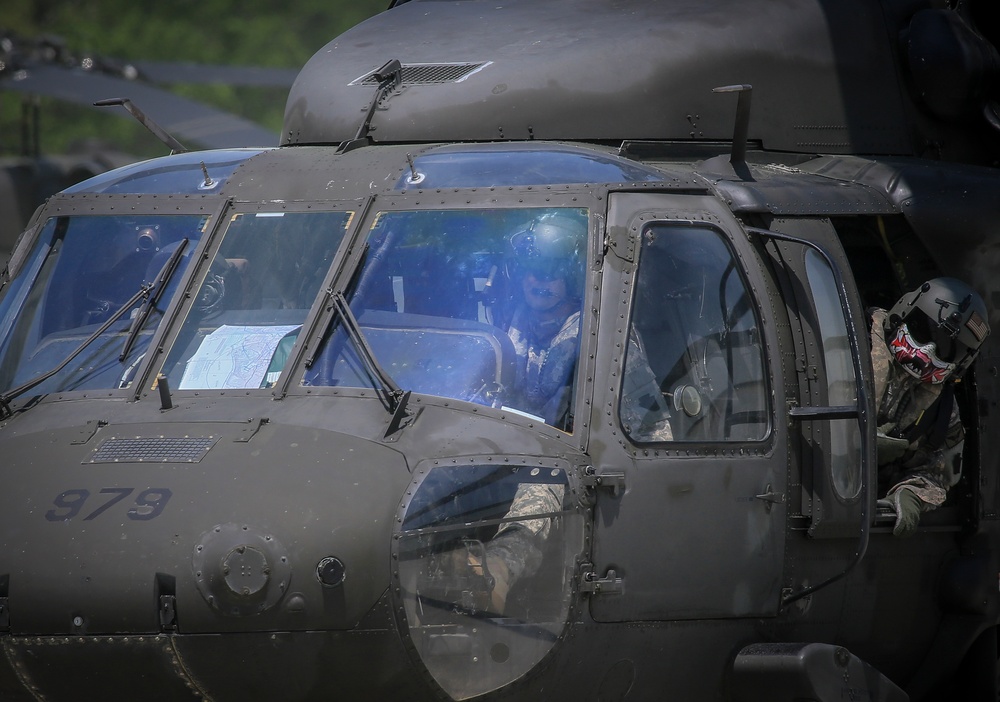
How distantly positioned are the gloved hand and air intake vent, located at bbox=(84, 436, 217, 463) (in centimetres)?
252

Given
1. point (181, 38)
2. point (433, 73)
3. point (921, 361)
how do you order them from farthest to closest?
point (181, 38) < point (433, 73) < point (921, 361)

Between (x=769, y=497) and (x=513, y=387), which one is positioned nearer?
(x=513, y=387)

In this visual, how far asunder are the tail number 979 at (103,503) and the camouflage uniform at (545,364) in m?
1.12

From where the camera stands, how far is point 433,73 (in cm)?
600

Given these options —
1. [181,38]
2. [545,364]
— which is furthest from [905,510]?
[181,38]

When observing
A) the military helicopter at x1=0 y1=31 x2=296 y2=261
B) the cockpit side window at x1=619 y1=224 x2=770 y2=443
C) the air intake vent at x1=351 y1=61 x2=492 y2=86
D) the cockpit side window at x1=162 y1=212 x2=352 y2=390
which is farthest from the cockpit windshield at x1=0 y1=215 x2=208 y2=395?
the military helicopter at x1=0 y1=31 x2=296 y2=261

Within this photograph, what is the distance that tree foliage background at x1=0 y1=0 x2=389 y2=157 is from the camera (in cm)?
2819

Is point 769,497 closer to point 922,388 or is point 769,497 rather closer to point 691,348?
point 691,348

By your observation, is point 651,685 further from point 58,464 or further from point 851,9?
point 851,9

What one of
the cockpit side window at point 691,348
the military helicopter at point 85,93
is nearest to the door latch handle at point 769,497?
the cockpit side window at point 691,348

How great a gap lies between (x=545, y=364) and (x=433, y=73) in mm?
1788

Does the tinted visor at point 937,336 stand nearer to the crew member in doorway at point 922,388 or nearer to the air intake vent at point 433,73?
the crew member in doorway at point 922,388

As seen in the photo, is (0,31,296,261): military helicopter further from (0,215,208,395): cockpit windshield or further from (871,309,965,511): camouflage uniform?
(871,309,965,511): camouflage uniform

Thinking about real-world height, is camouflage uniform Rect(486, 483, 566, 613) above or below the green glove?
above
